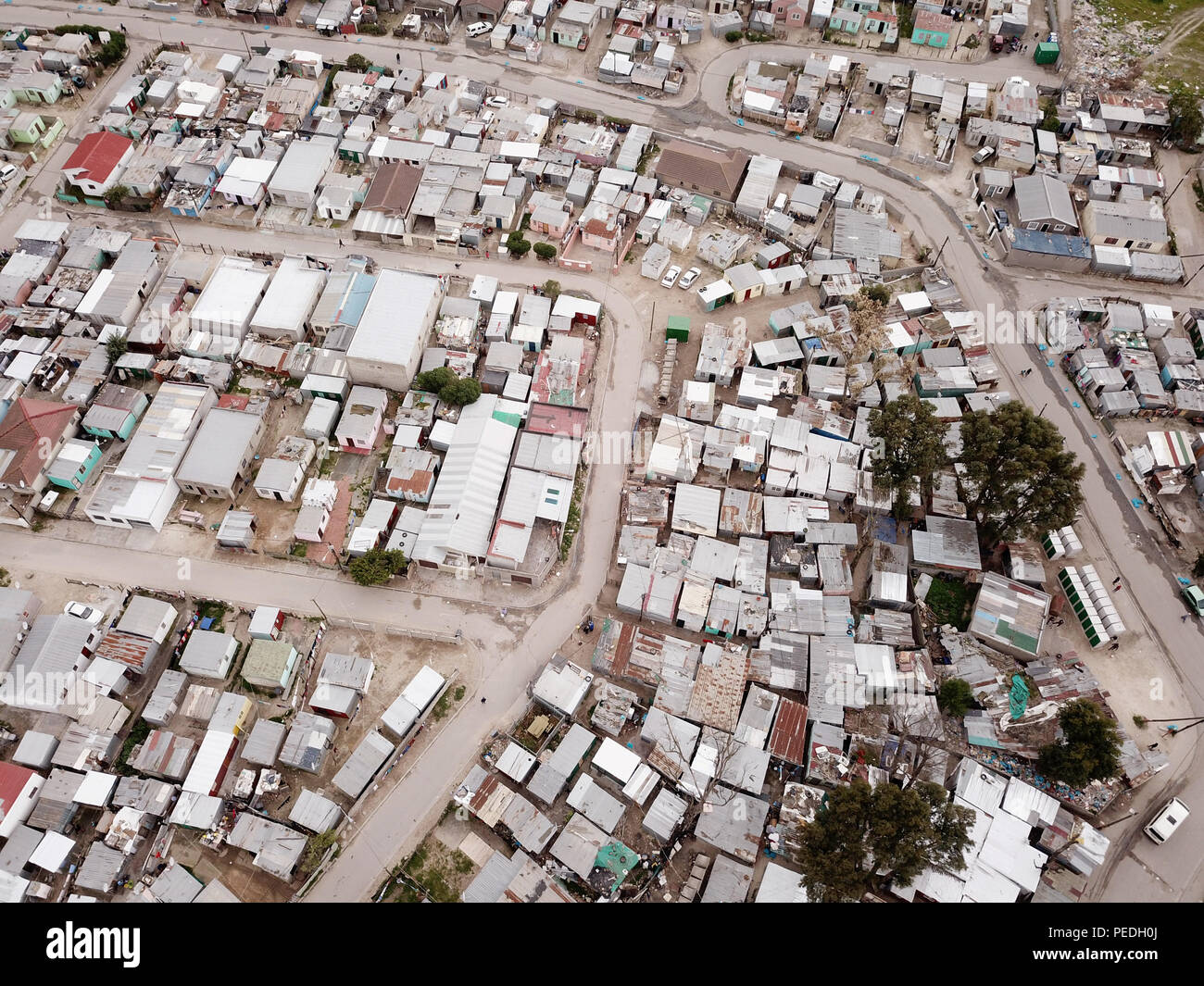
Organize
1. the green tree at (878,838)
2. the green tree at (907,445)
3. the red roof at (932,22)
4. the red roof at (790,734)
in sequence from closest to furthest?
the green tree at (878,838)
the red roof at (790,734)
the green tree at (907,445)
the red roof at (932,22)

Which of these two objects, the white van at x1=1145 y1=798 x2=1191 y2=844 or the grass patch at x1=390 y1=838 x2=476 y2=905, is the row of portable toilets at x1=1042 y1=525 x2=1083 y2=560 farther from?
the grass patch at x1=390 y1=838 x2=476 y2=905

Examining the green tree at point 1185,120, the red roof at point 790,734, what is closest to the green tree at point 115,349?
the red roof at point 790,734

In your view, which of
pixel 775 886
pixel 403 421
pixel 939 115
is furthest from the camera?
pixel 939 115

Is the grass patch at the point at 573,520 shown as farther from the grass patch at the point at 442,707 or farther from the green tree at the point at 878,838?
the green tree at the point at 878,838

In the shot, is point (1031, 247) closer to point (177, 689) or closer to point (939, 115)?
point (939, 115)

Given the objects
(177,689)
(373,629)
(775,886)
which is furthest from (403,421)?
(775,886)

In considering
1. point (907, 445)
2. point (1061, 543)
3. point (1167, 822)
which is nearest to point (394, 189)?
point (907, 445)
